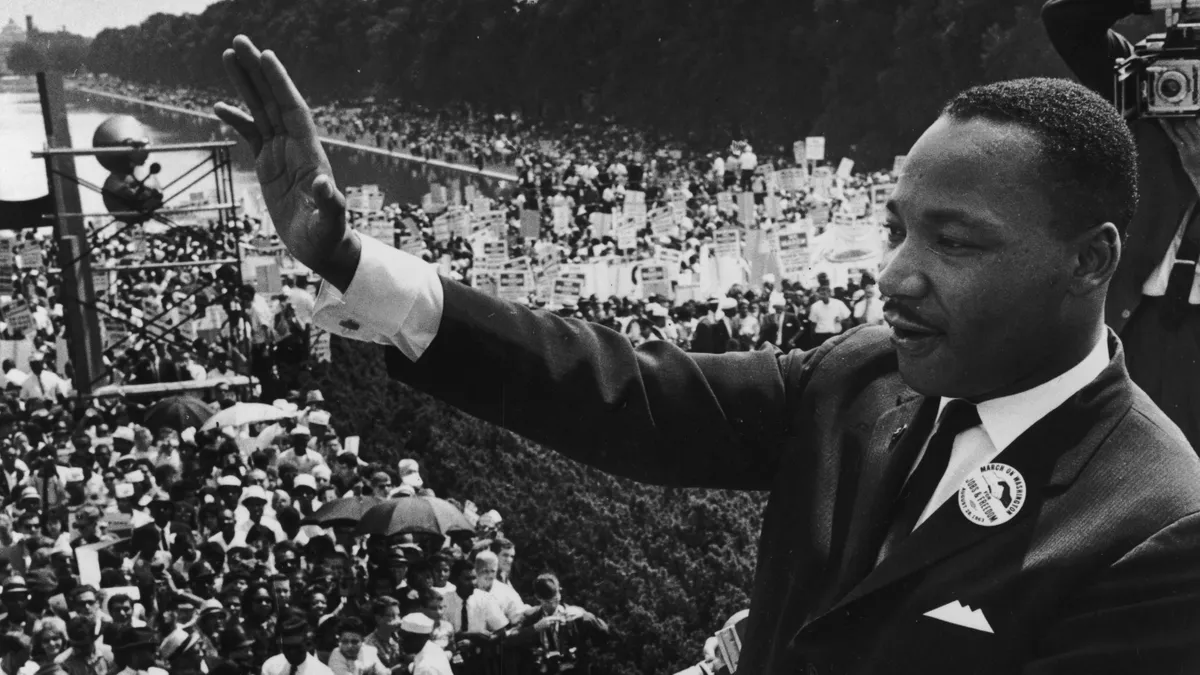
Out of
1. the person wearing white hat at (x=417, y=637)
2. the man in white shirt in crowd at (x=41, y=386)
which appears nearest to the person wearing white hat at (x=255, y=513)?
the person wearing white hat at (x=417, y=637)

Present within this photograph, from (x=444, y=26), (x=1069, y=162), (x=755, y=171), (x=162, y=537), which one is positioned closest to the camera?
(x=1069, y=162)

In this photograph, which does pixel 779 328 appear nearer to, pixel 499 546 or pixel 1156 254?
pixel 499 546

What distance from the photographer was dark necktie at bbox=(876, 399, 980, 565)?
1.66m

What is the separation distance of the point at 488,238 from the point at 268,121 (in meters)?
15.8

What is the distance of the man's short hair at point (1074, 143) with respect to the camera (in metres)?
1.55

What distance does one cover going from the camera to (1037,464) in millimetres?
1604

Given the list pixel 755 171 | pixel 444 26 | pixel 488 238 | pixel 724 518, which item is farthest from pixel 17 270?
pixel 444 26

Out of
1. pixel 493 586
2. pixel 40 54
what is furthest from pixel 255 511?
pixel 40 54

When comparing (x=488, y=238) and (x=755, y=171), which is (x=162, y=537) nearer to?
(x=488, y=238)

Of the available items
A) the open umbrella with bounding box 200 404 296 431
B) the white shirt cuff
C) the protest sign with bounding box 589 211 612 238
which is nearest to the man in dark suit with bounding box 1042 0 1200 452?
the white shirt cuff

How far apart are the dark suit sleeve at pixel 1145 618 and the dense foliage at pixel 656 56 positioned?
30.6 m

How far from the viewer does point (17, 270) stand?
24672mm

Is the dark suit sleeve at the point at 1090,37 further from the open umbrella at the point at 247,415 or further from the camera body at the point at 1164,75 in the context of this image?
the open umbrella at the point at 247,415

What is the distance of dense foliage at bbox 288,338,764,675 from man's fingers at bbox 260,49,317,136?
6109 mm
